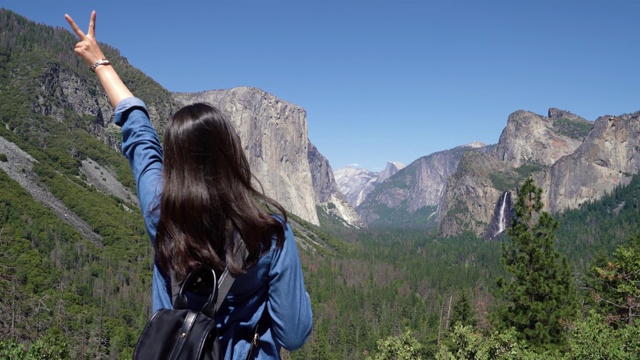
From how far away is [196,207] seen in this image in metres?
2.14

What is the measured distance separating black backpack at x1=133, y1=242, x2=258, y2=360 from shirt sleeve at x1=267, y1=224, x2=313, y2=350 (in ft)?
0.75

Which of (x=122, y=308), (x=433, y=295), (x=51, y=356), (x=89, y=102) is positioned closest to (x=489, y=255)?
(x=433, y=295)

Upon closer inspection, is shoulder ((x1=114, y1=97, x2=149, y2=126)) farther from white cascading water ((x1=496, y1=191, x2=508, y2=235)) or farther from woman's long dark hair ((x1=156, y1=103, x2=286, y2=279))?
white cascading water ((x1=496, y1=191, x2=508, y2=235))

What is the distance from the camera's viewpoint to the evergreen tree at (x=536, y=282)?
1905 centimetres

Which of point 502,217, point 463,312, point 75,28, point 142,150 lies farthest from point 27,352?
point 502,217

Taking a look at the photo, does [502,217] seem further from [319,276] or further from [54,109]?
[54,109]

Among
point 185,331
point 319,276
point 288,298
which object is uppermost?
point 288,298

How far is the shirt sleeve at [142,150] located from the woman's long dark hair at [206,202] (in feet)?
0.53

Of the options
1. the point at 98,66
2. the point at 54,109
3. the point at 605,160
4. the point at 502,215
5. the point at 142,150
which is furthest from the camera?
the point at 502,215

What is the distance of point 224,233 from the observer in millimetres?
2186

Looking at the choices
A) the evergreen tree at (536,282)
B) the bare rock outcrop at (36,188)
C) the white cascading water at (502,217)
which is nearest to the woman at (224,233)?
the evergreen tree at (536,282)

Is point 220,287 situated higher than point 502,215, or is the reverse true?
point 502,215

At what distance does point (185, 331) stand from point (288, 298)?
1.66 ft

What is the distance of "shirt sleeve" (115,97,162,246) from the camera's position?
2.39 meters
